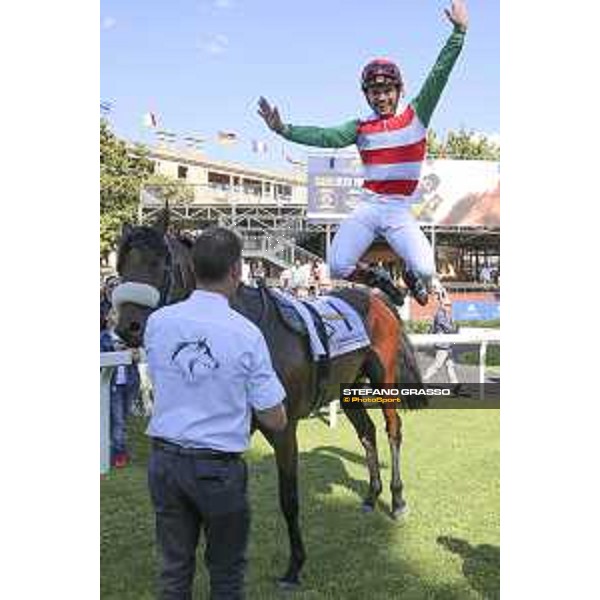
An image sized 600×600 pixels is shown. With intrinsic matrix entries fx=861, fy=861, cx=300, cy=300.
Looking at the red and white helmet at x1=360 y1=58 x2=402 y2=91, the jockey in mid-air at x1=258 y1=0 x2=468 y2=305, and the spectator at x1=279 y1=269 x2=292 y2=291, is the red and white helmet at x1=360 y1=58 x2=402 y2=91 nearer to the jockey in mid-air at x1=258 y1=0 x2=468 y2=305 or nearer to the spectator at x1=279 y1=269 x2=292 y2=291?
the jockey in mid-air at x1=258 y1=0 x2=468 y2=305

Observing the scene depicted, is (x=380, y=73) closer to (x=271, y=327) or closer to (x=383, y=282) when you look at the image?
(x=383, y=282)

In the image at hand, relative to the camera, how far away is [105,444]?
7.04m

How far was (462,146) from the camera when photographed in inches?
197

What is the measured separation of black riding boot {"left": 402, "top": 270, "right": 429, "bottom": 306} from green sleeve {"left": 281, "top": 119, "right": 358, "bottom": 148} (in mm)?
910

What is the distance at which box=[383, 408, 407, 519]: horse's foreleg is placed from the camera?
586 cm

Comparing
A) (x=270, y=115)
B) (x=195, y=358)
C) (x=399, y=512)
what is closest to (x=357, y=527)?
(x=399, y=512)

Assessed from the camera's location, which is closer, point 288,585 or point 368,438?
point 288,585

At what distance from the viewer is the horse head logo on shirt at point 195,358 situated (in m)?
3.05

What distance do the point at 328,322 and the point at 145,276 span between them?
1.31 meters
